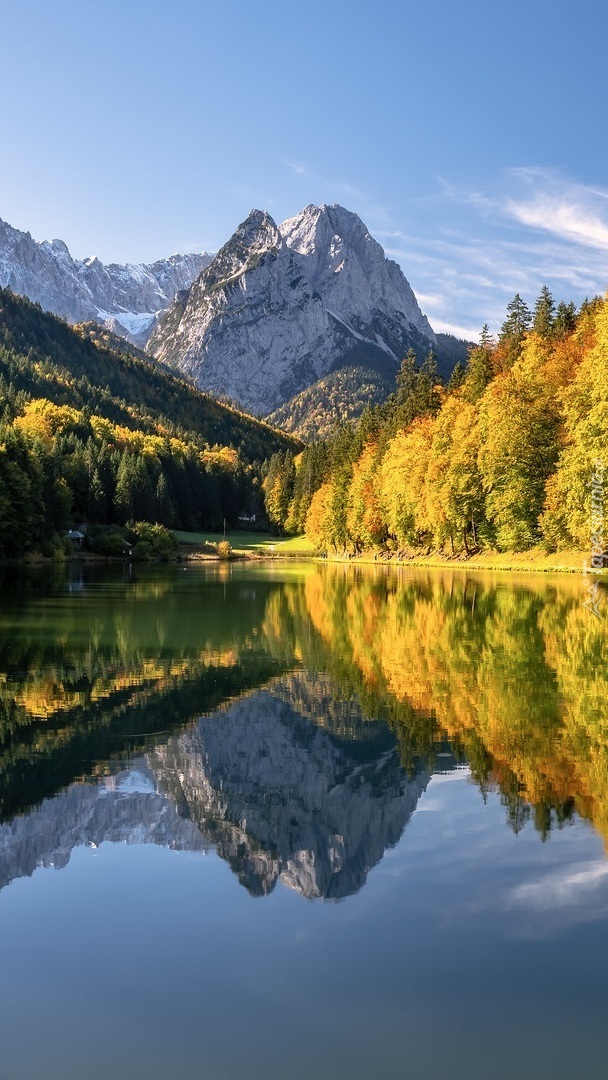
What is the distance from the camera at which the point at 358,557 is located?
403ft

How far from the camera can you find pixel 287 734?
16750 mm

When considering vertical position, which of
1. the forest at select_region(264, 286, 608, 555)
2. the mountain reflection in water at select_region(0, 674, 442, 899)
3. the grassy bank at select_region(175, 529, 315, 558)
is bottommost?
the mountain reflection in water at select_region(0, 674, 442, 899)

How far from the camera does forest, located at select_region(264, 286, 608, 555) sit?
198 feet

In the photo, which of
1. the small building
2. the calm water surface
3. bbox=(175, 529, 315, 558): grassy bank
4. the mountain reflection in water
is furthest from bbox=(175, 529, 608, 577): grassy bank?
the mountain reflection in water

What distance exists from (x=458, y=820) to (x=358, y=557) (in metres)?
111

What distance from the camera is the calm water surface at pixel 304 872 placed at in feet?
21.5

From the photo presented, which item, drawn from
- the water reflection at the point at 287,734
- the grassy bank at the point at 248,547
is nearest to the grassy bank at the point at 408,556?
the grassy bank at the point at 248,547

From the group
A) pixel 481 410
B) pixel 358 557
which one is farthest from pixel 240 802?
pixel 358 557

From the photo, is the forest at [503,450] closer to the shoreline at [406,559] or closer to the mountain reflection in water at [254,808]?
the shoreline at [406,559]

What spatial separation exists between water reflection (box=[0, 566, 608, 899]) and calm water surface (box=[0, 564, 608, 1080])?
0.21ft

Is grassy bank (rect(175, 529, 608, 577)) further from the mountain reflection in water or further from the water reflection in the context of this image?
the mountain reflection in water

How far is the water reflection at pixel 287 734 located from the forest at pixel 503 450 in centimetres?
2826

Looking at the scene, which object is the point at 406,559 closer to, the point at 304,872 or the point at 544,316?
the point at 544,316

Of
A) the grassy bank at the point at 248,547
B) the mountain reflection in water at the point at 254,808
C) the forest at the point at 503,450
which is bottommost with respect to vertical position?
the mountain reflection in water at the point at 254,808
